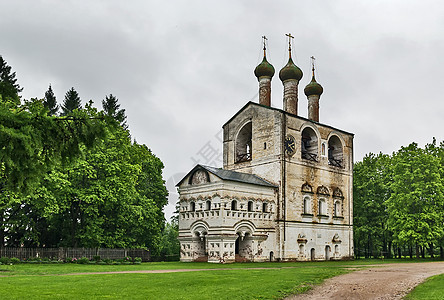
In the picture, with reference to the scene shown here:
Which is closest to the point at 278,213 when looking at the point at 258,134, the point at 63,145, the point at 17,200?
the point at 258,134

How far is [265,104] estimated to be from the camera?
42250 millimetres

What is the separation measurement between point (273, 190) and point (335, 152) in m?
11.0

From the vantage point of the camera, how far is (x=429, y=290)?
48.3 ft

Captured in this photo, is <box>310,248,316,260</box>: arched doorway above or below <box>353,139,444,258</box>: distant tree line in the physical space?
below

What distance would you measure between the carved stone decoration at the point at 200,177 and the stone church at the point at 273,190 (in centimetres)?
8

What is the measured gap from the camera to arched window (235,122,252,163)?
4208 centimetres

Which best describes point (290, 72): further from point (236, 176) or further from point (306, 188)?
point (236, 176)

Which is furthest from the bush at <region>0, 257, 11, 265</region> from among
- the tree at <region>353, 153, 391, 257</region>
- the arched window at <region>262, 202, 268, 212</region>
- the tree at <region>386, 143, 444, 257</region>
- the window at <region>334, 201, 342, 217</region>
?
the tree at <region>353, 153, 391, 257</region>

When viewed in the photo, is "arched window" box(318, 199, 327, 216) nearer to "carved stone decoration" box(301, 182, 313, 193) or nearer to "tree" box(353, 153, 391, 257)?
"carved stone decoration" box(301, 182, 313, 193)

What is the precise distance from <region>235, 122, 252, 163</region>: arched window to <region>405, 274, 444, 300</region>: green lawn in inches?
1003

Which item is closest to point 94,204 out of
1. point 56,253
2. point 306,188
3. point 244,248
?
point 56,253

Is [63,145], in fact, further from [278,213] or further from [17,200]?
[278,213]

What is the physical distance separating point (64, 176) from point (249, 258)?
1507 centimetres

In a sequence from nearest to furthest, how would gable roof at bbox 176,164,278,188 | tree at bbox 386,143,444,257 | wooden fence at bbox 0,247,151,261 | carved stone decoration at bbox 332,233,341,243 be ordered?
wooden fence at bbox 0,247,151,261 < gable roof at bbox 176,164,278,188 < tree at bbox 386,143,444,257 < carved stone decoration at bbox 332,233,341,243
